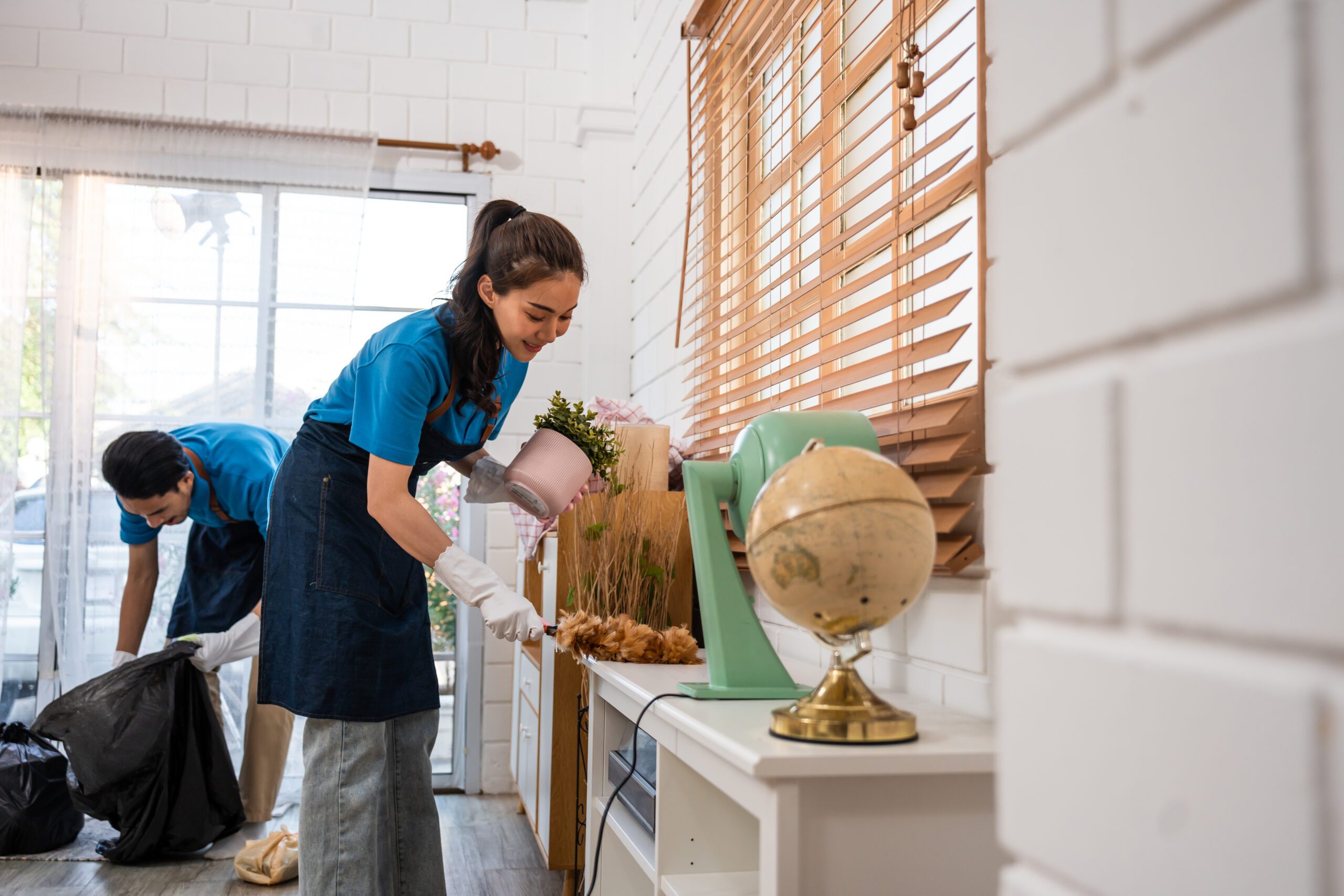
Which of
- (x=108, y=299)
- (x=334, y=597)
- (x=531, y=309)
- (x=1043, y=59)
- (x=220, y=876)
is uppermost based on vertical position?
(x=108, y=299)

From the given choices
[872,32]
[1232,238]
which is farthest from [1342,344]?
[872,32]

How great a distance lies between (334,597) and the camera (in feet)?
5.57

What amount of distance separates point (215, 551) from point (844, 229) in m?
2.27

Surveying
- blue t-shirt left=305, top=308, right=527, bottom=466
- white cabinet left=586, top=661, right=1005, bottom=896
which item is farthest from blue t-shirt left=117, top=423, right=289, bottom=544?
white cabinet left=586, top=661, right=1005, bottom=896

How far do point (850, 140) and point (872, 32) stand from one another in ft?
0.76

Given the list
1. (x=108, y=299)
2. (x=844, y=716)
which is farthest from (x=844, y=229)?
(x=108, y=299)

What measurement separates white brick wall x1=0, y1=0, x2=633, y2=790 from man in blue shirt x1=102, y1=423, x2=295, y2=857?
761mm

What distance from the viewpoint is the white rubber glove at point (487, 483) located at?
214cm

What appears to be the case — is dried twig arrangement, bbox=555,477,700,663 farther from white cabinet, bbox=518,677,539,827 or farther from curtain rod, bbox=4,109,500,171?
curtain rod, bbox=4,109,500,171

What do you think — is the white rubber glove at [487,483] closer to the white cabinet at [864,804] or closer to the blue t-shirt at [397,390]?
the blue t-shirt at [397,390]

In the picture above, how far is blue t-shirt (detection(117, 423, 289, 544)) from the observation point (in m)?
2.89

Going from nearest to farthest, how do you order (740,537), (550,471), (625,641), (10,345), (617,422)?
(740,537) → (625,641) → (550,471) → (617,422) → (10,345)

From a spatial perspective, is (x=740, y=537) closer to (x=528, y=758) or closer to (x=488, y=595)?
(x=488, y=595)

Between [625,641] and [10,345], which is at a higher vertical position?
[10,345]
